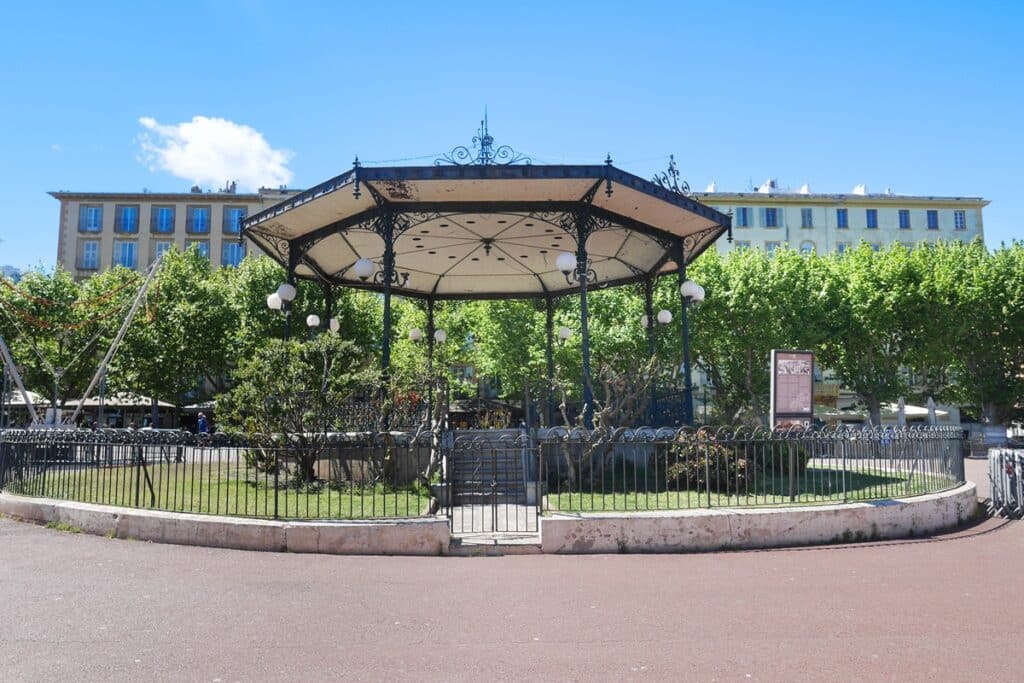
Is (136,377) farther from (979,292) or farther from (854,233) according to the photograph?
(854,233)

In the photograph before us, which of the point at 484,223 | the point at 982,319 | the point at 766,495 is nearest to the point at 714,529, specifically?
the point at 766,495

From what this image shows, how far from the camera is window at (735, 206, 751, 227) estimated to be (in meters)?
53.9

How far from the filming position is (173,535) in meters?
8.87

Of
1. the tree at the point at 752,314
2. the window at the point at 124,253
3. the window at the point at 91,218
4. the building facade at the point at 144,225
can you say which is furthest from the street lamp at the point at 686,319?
the window at the point at 91,218

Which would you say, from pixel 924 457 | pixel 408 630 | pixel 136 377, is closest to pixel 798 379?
pixel 924 457

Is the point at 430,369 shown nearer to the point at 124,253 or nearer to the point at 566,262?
the point at 566,262

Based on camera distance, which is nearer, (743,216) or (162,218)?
(743,216)

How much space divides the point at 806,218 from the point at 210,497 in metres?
52.9

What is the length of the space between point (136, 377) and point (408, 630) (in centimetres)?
3082

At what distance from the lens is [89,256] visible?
2151 inches

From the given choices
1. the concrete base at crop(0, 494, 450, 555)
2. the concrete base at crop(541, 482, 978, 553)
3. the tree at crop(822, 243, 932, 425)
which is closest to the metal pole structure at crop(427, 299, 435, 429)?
the concrete base at crop(0, 494, 450, 555)

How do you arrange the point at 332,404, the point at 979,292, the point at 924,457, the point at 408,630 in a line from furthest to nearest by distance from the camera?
the point at 979,292 < the point at 332,404 < the point at 924,457 < the point at 408,630

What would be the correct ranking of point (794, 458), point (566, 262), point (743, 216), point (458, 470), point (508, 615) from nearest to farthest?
point (508, 615) < point (794, 458) < point (458, 470) < point (566, 262) < point (743, 216)

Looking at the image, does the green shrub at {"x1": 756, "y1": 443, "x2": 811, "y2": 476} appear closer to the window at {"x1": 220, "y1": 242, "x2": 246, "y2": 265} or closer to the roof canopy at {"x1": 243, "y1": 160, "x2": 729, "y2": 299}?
the roof canopy at {"x1": 243, "y1": 160, "x2": 729, "y2": 299}
